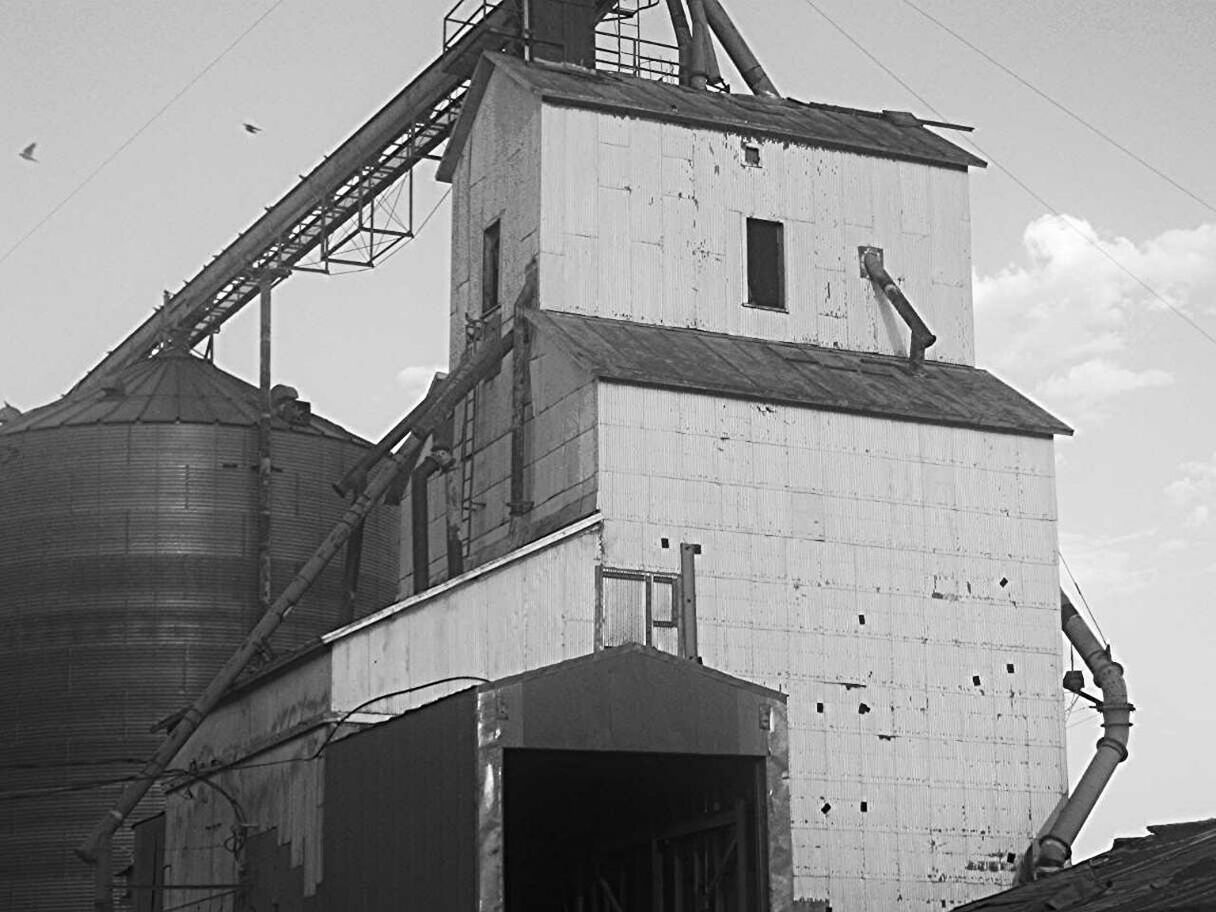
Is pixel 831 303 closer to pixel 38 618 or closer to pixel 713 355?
pixel 713 355

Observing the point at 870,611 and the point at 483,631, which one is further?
the point at 870,611

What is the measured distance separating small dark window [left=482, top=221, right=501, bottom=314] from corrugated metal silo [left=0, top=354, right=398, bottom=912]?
7793 millimetres

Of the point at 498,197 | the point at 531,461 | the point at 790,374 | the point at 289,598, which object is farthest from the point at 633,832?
the point at 498,197

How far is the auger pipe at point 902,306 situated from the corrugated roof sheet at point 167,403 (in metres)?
13.2

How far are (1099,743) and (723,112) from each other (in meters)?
12.6

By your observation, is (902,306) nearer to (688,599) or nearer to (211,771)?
(688,599)

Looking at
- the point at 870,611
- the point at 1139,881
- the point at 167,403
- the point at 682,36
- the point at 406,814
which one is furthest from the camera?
the point at 167,403

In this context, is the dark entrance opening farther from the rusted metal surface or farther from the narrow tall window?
the rusted metal surface

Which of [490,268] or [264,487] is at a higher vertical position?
[490,268]

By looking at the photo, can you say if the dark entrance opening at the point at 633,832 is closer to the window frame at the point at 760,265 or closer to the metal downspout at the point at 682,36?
the window frame at the point at 760,265

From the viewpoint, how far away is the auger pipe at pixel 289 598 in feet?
111

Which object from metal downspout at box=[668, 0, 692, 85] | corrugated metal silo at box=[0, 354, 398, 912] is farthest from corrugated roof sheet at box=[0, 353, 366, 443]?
metal downspout at box=[668, 0, 692, 85]

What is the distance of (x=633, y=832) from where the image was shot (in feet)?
80.2

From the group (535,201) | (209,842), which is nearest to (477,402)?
(535,201)
